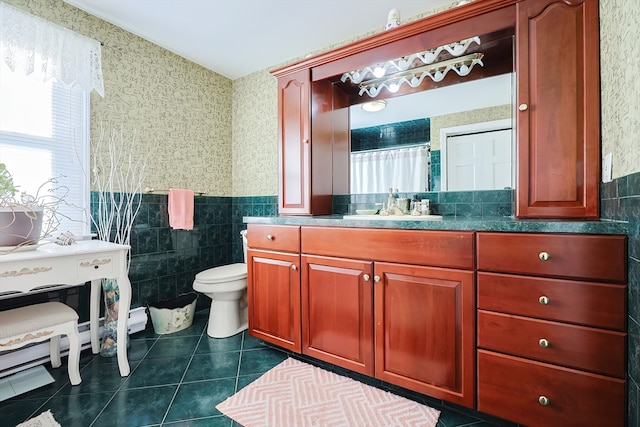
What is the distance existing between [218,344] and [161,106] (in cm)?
198

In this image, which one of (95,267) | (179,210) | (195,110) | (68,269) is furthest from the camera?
(195,110)

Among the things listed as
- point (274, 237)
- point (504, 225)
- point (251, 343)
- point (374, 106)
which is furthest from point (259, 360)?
point (374, 106)

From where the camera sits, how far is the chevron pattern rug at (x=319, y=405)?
1.30m

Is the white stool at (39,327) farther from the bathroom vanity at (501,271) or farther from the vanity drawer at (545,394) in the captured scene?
the vanity drawer at (545,394)

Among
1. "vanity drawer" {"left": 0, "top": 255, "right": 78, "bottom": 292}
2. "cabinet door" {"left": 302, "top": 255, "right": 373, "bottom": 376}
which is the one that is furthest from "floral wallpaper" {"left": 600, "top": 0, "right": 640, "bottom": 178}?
"vanity drawer" {"left": 0, "top": 255, "right": 78, "bottom": 292}

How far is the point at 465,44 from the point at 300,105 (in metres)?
1.07

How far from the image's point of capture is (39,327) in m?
1.40

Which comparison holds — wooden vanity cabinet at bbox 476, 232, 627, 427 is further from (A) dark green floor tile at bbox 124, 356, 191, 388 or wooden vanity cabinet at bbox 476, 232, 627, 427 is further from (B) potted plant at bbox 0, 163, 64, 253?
(B) potted plant at bbox 0, 163, 64, 253

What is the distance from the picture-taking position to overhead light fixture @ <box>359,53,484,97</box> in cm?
173

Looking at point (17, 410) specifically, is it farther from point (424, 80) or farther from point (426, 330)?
point (424, 80)

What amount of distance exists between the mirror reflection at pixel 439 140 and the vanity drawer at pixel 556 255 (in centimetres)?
62

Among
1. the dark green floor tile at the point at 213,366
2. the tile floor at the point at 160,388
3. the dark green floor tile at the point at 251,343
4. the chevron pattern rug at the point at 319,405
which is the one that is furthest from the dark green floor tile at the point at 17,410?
the dark green floor tile at the point at 251,343

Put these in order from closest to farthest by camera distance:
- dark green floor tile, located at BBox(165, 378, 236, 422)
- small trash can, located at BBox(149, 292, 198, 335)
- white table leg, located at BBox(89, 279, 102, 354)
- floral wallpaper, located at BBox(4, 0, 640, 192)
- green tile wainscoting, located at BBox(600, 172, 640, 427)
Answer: green tile wainscoting, located at BBox(600, 172, 640, 427), floral wallpaper, located at BBox(4, 0, 640, 192), dark green floor tile, located at BBox(165, 378, 236, 422), white table leg, located at BBox(89, 279, 102, 354), small trash can, located at BBox(149, 292, 198, 335)

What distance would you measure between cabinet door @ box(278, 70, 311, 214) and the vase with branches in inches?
44.0
